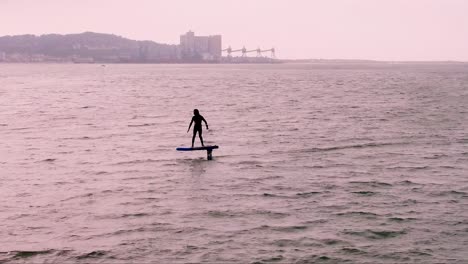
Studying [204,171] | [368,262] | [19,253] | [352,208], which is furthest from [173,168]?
[368,262]

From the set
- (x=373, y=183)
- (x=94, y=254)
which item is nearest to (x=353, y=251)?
(x=94, y=254)

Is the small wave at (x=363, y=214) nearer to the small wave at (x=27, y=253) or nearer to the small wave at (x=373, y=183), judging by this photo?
the small wave at (x=373, y=183)

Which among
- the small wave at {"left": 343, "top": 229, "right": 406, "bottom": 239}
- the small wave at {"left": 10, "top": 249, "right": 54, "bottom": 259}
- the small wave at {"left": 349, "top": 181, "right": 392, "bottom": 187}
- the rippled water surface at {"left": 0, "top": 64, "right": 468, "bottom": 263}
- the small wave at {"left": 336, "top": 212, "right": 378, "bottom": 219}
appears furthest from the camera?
the small wave at {"left": 349, "top": 181, "right": 392, "bottom": 187}

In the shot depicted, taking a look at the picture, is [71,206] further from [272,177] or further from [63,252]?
[272,177]

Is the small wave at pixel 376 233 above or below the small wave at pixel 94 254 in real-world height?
above

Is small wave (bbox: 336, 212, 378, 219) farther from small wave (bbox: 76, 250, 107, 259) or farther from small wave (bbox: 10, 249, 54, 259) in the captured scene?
small wave (bbox: 10, 249, 54, 259)

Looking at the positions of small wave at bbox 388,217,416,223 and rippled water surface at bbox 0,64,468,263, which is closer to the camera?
rippled water surface at bbox 0,64,468,263

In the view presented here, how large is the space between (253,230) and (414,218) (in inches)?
199

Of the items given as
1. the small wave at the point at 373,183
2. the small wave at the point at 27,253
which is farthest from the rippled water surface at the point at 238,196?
the small wave at the point at 373,183

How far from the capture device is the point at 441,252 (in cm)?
1425

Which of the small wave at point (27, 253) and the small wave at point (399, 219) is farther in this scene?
the small wave at point (399, 219)

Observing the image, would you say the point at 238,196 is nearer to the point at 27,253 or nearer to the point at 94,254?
the point at 94,254

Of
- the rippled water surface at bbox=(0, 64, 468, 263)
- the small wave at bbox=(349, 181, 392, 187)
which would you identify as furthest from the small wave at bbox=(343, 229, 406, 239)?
the small wave at bbox=(349, 181, 392, 187)

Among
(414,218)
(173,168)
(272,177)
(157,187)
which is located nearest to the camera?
(414,218)
